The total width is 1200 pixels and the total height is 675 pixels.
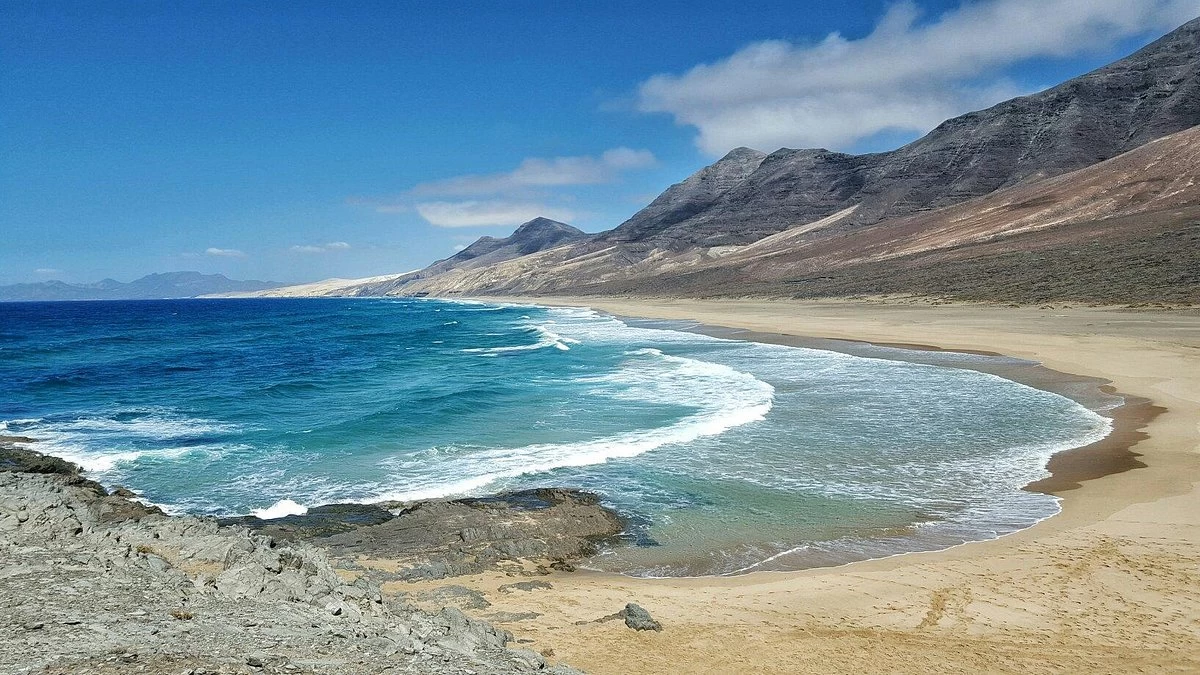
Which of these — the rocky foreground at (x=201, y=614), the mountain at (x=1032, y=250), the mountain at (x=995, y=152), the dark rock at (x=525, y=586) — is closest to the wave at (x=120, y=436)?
the rocky foreground at (x=201, y=614)

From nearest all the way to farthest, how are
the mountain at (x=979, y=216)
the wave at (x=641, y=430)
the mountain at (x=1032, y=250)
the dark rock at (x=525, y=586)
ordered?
the dark rock at (x=525, y=586) < the wave at (x=641, y=430) < the mountain at (x=1032, y=250) < the mountain at (x=979, y=216)

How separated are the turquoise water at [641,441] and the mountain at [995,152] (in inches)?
4239

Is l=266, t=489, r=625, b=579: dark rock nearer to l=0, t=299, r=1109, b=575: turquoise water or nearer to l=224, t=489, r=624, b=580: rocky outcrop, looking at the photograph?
l=224, t=489, r=624, b=580: rocky outcrop

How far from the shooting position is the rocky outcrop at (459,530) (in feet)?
32.9

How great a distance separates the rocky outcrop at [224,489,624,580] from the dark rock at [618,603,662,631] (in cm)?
242

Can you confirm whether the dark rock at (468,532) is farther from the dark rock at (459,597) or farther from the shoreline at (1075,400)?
the shoreline at (1075,400)

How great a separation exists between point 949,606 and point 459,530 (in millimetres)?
7400

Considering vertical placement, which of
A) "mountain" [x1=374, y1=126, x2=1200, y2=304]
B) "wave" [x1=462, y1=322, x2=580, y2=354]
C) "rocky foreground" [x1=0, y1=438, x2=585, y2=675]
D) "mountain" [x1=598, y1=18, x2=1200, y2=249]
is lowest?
"wave" [x1=462, y1=322, x2=580, y2=354]

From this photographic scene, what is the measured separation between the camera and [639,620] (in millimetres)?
7559

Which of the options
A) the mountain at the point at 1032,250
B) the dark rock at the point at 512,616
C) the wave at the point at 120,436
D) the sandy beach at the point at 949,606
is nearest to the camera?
the sandy beach at the point at 949,606

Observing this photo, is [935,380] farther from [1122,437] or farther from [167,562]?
[167,562]

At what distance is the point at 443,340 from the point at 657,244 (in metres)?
117

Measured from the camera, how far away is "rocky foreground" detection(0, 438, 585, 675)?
508 cm

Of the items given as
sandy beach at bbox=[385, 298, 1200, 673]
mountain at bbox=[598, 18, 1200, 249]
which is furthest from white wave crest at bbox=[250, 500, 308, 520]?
mountain at bbox=[598, 18, 1200, 249]
